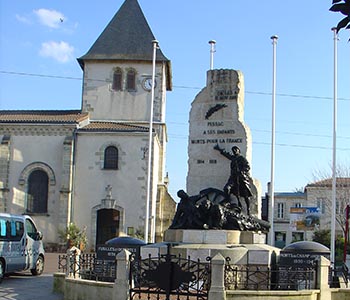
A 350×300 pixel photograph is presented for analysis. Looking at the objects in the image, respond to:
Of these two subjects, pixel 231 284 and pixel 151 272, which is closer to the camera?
pixel 151 272

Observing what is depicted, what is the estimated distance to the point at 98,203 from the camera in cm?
4153

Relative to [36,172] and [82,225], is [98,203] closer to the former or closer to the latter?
[82,225]

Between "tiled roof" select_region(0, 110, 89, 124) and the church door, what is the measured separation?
22.2ft

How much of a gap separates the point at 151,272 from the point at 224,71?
8304mm

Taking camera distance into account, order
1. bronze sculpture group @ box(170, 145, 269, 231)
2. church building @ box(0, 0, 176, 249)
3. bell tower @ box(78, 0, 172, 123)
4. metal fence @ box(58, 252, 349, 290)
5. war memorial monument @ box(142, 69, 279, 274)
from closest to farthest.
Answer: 1. metal fence @ box(58, 252, 349, 290)
2. war memorial monument @ box(142, 69, 279, 274)
3. bronze sculpture group @ box(170, 145, 269, 231)
4. church building @ box(0, 0, 176, 249)
5. bell tower @ box(78, 0, 172, 123)

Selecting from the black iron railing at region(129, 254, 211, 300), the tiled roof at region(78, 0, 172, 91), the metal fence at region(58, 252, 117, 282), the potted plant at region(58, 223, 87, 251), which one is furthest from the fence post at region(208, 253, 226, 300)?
the tiled roof at region(78, 0, 172, 91)

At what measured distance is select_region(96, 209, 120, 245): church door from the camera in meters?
41.8

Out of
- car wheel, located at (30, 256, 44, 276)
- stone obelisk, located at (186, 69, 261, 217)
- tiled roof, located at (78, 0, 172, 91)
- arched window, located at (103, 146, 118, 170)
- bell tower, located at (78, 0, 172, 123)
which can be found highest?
tiled roof, located at (78, 0, 172, 91)

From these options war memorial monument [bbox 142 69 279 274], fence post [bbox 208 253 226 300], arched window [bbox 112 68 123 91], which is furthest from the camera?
arched window [bbox 112 68 123 91]

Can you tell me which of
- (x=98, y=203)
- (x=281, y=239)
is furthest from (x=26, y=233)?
(x=281, y=239)

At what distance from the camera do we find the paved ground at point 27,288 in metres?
14.5

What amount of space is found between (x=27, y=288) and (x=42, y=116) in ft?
95.3

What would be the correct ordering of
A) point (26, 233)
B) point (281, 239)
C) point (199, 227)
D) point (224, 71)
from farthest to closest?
point (281, 239)
point (26, 233)
point (224, 71)
point (199, 227)

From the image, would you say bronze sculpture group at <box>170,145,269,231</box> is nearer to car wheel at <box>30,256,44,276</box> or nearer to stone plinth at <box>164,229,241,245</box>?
stone plinth at <box>164,229,241,245</box>
